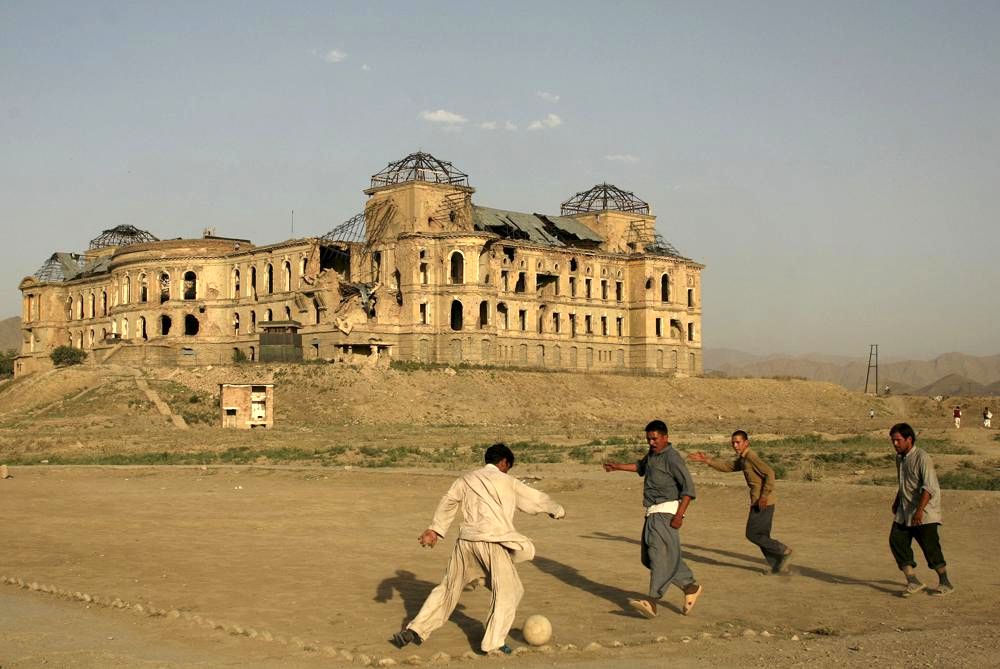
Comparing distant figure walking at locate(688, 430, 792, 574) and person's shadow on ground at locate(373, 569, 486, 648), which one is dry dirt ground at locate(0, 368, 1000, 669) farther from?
distant figure walking at locate(688, 430, 792, 574)

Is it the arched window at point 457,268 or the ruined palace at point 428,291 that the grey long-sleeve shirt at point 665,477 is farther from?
the arched window at point 457,268

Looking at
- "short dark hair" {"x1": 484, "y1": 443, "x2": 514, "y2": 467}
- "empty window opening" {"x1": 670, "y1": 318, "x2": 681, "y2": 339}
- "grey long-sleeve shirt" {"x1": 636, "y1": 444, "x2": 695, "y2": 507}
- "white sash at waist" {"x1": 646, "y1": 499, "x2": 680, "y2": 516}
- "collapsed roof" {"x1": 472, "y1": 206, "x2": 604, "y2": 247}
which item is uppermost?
"collapsed roof" {"x1": 472, "y1": 206, "x2": 604, "y2": 247}

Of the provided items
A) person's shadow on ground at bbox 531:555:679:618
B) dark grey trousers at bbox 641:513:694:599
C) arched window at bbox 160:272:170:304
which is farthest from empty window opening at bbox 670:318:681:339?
dark grey trousers at bbox 641:513:694:599

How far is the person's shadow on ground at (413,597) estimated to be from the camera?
1485cm

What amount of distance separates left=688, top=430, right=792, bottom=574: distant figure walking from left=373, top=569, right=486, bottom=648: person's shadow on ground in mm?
4568

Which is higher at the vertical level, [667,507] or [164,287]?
[164,287]

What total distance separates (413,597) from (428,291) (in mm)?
71805

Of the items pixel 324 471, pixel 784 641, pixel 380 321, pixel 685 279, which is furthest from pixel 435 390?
pixel 784 641

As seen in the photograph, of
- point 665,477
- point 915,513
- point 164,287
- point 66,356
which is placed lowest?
point 915,513

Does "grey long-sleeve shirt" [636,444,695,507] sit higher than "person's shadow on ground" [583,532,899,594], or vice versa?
"grey long-sleeve shirt" [636,444,695,507]

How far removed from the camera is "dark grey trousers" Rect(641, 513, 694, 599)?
15500mm

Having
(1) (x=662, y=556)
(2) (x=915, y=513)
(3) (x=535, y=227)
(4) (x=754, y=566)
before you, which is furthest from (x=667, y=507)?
(3) (x=535, y=227)

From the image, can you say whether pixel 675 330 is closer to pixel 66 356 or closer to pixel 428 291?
pixel 428 291

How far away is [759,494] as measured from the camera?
59.7 ft
